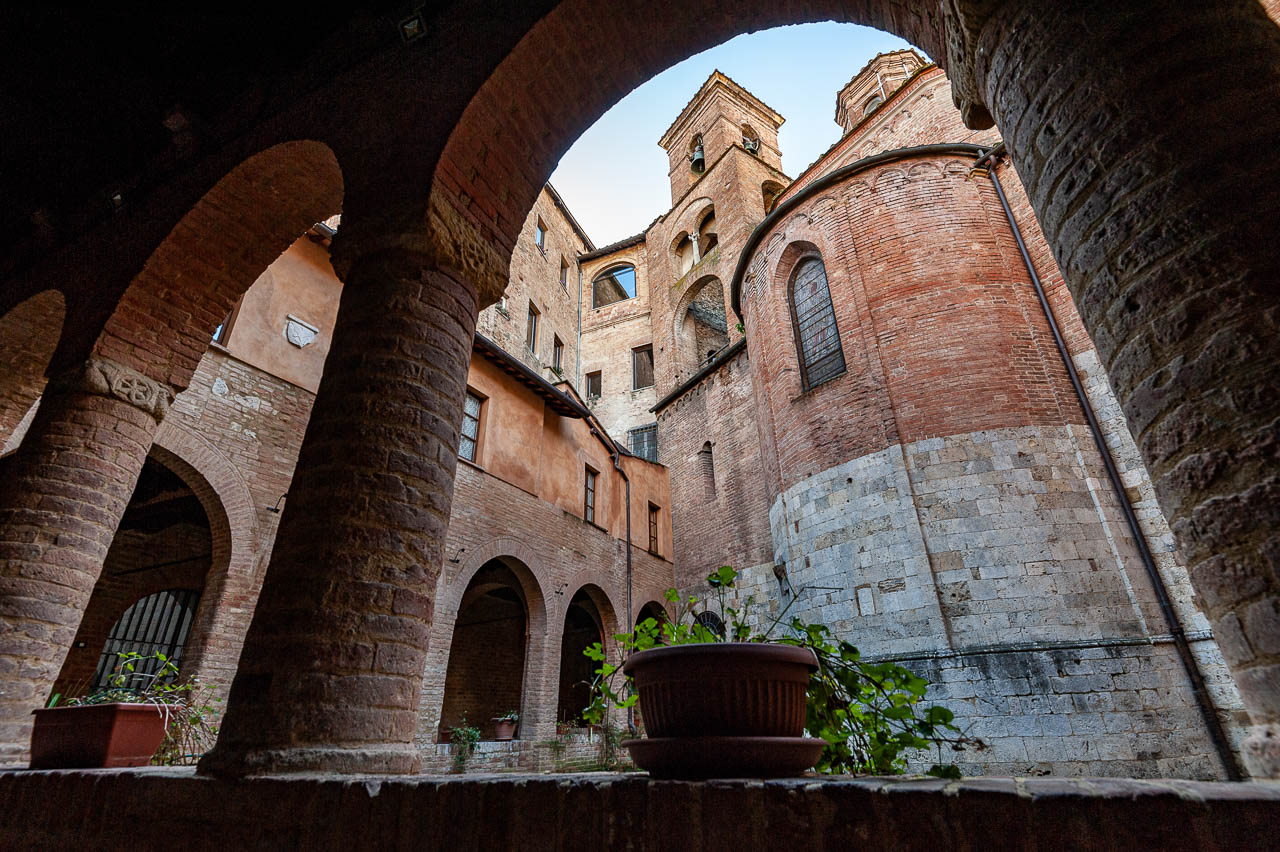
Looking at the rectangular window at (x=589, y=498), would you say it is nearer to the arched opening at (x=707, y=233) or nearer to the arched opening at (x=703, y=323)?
the arched opening at (x=703, y=323)

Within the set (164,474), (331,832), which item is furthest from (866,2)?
(164,474)

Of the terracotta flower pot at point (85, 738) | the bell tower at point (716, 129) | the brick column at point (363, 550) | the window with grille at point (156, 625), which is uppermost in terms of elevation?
the bell tower at point (716, 129)

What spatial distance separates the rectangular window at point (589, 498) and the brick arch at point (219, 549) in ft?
22.9

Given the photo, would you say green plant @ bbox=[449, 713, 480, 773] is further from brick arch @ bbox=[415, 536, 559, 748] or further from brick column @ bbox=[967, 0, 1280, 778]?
brick column @ bbox=[967, 0, 1280, 778]

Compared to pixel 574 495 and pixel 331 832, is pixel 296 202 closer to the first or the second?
pixel 331 832

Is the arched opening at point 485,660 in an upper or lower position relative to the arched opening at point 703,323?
lower

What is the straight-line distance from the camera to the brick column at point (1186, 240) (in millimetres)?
1396

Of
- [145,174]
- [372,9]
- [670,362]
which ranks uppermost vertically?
[670,362]

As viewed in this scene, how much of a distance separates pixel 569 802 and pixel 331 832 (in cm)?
79

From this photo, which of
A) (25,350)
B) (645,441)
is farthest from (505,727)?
(645,441)

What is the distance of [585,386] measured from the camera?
892 inches

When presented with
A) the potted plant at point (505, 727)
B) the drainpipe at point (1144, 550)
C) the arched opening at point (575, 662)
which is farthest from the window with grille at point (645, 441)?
the drainpipe at point (1144, 550)

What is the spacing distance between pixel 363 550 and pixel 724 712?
163 cm

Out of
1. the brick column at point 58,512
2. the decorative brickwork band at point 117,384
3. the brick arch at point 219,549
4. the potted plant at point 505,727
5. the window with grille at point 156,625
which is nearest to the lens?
the brick column at point 58,512
